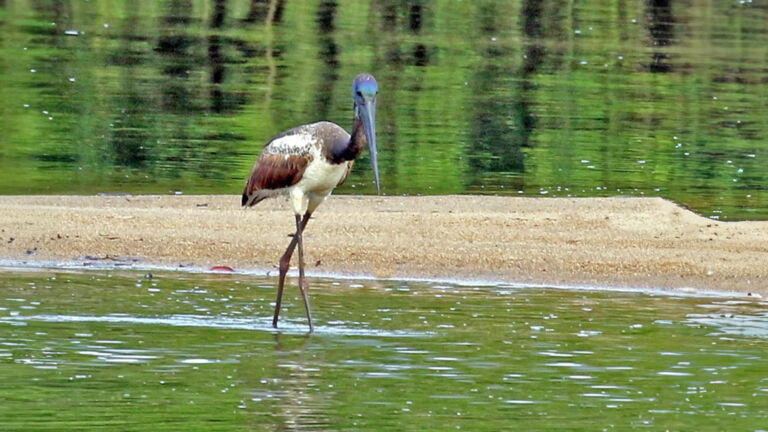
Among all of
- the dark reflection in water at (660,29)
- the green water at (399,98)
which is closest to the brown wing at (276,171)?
the green water at (399,98)

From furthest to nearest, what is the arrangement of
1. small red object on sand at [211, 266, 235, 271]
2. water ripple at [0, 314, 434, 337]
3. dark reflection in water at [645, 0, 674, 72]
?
dark reflection in water at [645, 0, 674, 72]
small red object on sand at [211, 266, 235, 271]
water ripple at [0, 314, 434, 337]

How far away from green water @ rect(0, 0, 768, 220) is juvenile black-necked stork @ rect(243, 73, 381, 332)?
228 inches

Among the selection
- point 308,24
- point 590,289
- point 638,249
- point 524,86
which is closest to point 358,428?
point 590,289

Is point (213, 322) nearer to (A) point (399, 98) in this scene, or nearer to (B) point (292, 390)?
(B) point (292, 390)

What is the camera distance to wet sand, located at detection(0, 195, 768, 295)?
41.6 ft

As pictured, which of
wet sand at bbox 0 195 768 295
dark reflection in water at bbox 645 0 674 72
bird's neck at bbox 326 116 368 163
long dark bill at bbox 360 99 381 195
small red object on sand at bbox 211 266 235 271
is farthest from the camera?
dark reflection in water at bbox 645 0 674 72

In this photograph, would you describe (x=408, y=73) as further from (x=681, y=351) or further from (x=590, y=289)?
(x=681, y=351)

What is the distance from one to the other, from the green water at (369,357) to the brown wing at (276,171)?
774mm

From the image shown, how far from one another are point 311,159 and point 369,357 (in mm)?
2074

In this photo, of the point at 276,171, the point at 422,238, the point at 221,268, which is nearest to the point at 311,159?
the point at 276,171

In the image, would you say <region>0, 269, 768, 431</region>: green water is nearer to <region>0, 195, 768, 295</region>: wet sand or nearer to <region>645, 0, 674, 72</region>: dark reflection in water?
<region>0, 195, 768, 295</region>: wet sand

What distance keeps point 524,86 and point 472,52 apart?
6590 millimetres

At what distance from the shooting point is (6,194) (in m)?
16.1

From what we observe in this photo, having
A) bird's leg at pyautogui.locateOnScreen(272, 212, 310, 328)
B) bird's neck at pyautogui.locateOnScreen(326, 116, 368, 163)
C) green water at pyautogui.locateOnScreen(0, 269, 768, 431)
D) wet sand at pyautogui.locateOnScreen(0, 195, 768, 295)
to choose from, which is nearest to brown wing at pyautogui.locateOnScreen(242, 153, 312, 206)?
bird's neck at pyautogui.locateOnScreen(326, 116, 368, 163)
